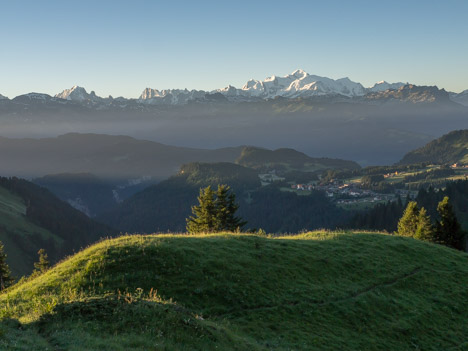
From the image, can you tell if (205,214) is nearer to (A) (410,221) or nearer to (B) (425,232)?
(B) (425,232)

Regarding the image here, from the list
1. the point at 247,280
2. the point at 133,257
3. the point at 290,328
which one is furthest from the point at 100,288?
the point at 290,328

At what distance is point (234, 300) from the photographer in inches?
835

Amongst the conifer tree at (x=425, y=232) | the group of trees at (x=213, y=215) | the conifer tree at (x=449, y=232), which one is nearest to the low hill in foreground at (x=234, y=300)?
the conifer tree at (x=425, y=232)

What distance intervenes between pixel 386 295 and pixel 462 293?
8826mm

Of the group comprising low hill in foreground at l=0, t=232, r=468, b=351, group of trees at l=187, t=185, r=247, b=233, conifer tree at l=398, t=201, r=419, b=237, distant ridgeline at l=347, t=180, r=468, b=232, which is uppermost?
low hill in foreground at l=0, t=232, r=468, b=351

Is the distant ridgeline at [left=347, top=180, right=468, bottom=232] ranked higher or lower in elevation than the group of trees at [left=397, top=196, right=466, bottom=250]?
lower

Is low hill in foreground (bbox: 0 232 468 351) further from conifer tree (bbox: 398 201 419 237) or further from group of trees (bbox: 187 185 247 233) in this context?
conifer tree (bbox: 398 201 419 237)

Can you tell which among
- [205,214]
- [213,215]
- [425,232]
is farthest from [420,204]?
[205,214]

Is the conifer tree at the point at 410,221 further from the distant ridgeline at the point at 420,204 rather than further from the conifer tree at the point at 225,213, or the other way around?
the distant ridgeline at the point at 420,204

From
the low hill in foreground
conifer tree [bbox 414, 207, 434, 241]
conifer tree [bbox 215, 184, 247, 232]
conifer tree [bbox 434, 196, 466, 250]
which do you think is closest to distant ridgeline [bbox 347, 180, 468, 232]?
conifer tree [bbox 434, 196, 466, 250]

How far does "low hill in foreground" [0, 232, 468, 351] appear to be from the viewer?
46.3 ft

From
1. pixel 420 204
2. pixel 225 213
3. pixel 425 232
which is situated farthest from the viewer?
pixel 420 204

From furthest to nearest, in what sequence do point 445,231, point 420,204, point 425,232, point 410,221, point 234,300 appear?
point 420,204, point 410,221, point 445,231, point 425,232, point 234,300

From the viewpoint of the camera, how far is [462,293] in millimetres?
29594
